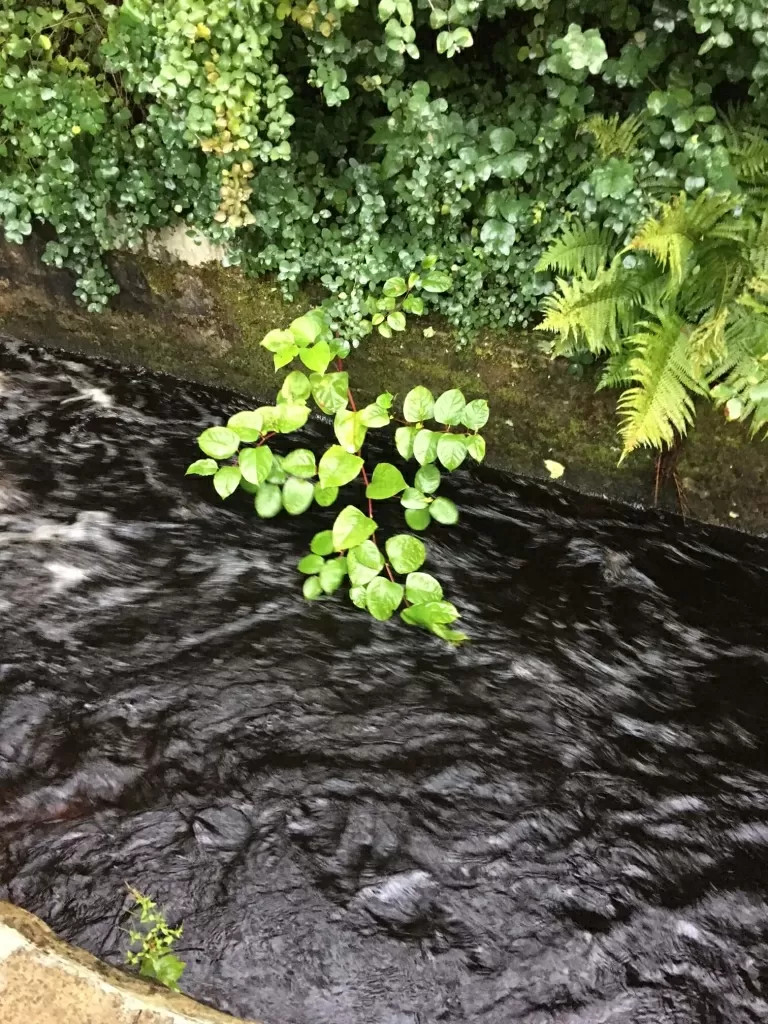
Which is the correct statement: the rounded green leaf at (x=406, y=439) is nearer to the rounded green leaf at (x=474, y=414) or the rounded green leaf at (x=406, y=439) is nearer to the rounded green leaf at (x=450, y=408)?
the rounded green leaf at (x=450, y=408)

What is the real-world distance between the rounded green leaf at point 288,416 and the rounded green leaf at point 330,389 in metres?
0.15

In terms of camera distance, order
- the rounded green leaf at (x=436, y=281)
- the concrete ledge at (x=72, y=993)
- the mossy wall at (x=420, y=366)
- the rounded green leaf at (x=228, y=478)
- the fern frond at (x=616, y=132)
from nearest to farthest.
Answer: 1. the concrete ledge at (x=72, y=993)
2. the rounded green leaf at (x=228, y=478)
3. the fern frond at (x=616, y=132)
4. the rounded green leaf at (x=436, y=281)
5. the mossy wall at (x=420, y=366)

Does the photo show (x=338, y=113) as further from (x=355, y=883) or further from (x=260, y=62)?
(x=355, y=883)

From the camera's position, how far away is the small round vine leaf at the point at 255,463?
117 inches

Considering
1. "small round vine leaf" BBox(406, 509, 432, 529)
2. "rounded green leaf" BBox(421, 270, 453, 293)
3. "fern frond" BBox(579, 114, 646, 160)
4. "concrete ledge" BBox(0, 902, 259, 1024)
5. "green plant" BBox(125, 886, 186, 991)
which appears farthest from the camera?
"rounded green leaf" BBox(421, 270, 453, 293)

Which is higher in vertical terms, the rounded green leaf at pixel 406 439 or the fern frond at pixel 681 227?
the fern frond at pixel 681 227

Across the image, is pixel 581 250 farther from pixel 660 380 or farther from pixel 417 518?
pixel 417 518

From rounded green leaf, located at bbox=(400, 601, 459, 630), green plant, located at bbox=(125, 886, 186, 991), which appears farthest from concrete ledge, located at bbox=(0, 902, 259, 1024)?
rounded green leaf, located at bbox=(400, 601, 459, 630)

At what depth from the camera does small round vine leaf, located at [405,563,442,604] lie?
3.01m

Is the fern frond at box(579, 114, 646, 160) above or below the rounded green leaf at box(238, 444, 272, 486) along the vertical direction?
above

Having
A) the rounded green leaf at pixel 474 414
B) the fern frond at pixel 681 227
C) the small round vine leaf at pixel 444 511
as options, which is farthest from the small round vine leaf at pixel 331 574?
the fern frond at pixel 681 227

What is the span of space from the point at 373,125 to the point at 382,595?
2.26m

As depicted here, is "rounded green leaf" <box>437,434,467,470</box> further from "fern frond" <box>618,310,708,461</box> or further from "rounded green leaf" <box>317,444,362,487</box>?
"fern frond" <box>618,310,708,461</box>

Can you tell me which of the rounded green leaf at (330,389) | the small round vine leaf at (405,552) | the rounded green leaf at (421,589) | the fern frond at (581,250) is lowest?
the rounded green leaf at (421,589)
